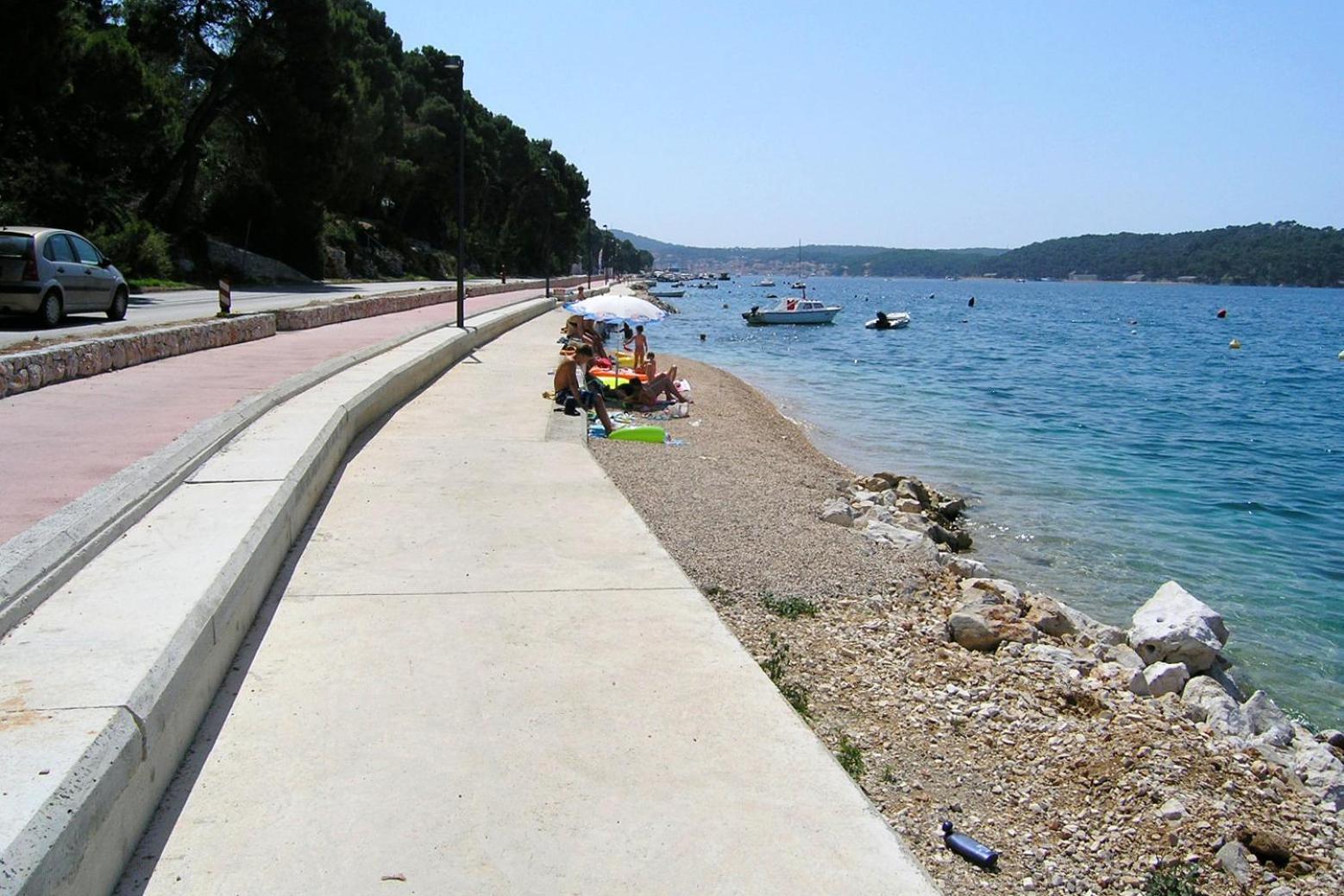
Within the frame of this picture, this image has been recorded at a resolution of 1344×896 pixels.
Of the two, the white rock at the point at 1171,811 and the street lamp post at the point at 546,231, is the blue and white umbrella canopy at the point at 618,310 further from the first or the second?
the street lamp post at the point at 546,231

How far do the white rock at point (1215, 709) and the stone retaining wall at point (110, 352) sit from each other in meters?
10.1

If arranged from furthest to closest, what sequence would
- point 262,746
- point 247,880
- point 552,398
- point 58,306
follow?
point 58,306 < point 552,398 < point 262,746 < point 247,880

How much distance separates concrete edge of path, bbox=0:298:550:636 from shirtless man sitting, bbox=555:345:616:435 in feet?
15.5

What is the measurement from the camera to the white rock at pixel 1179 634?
773 centimetres

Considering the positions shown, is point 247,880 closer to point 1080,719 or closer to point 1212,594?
point 1080,719

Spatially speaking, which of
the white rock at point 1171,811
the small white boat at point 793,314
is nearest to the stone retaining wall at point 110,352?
the white rock at point 1171,811

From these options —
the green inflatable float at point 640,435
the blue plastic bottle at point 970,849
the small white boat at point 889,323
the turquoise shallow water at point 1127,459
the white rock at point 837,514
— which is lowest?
the turquoise shallow water at point 1127,459

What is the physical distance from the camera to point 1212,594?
11.1 meters

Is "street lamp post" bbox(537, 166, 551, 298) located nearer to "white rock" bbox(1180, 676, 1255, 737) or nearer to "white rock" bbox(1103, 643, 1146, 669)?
"white rock" bbox(1103, 643, 1146, 669)

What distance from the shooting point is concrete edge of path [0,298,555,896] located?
8.93ft

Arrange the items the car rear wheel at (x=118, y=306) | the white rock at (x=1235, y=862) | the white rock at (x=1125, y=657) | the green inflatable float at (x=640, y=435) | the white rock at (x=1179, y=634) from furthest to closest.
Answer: the car rear wheel at (x=118, y=306) < the green inflatable float at (x=640, y=435) < the white rock at (x=1179, y=634) < the white rock at (x=1125, y=657) < the white rock at (x=1235, y=862)

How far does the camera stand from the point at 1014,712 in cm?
577

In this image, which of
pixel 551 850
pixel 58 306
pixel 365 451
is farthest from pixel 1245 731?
pixel 58 306

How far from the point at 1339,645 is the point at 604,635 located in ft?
25.0
